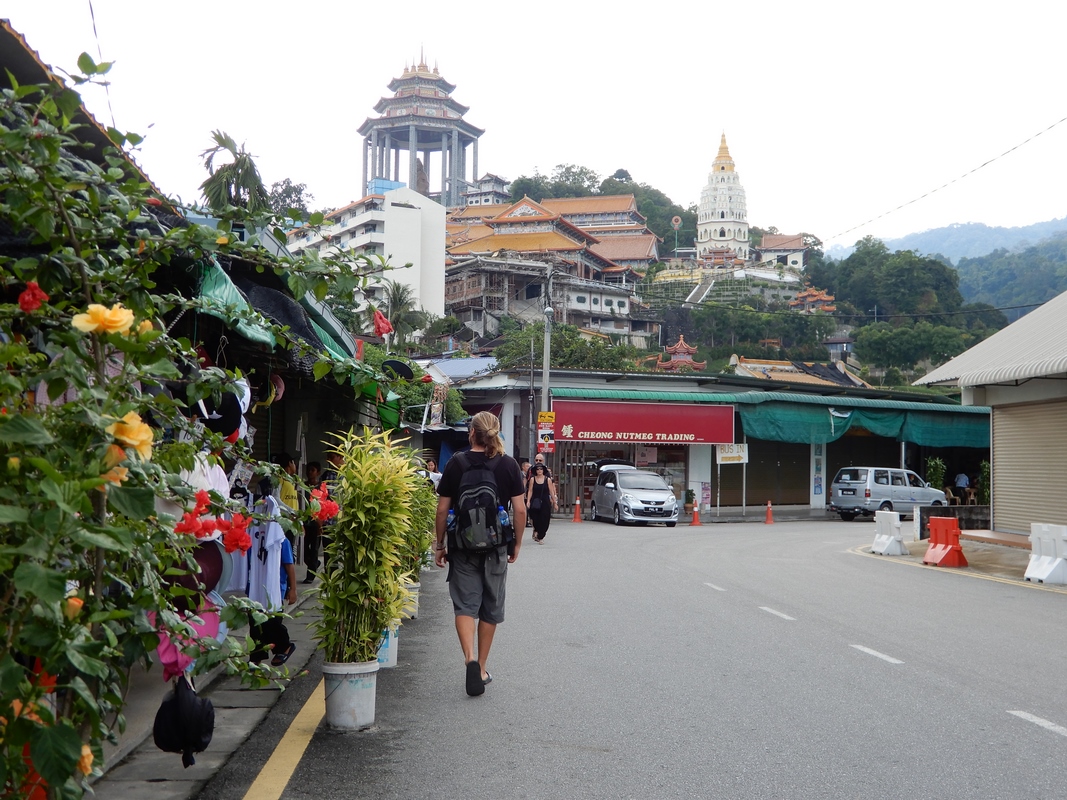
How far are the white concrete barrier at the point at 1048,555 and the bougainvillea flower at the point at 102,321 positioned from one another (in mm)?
15113

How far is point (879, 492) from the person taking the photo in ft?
108

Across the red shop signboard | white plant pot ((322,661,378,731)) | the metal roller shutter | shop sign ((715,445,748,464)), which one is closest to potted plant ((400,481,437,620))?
white plant pot ((322,661,378,731))

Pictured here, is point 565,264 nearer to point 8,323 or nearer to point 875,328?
point 875,328

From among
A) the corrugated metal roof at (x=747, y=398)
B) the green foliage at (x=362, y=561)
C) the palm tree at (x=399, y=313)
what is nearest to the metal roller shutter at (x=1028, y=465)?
the corrugated metal roof at (x=747, y=398)

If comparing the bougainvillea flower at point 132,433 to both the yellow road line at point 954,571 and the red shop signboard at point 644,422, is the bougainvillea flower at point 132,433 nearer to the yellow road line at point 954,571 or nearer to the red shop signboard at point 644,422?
the yellow road line at point 954,571

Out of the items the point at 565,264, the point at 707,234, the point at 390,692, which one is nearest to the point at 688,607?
the point at 390,692

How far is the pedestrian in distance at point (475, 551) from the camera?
22.7ft

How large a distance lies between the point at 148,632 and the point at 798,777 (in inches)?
133

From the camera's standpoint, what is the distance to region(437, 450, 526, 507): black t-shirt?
23.6 ft

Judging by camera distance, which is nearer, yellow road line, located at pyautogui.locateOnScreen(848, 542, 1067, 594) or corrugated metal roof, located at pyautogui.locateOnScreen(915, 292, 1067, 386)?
yellow road line, located at pyautogui.locateOnScreen(848, 542, 1067, 594)

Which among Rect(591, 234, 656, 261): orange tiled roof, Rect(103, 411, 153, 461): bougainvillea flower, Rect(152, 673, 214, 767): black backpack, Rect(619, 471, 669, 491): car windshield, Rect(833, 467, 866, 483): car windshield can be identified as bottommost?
Rect(152, 673, 214, 767): black backpack

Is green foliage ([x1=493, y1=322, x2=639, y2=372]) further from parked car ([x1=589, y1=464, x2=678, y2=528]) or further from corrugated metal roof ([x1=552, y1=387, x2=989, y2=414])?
parked car ([x1=589, y1=464, x2=678, y2=528])

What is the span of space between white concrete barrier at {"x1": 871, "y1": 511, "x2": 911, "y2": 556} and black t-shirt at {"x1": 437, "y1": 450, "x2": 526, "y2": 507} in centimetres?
1450

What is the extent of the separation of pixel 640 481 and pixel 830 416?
11288 millimetres
